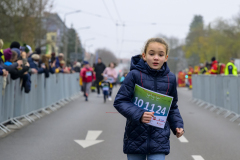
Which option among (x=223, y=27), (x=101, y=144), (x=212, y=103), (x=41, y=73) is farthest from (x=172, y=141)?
(x=223, y=27)

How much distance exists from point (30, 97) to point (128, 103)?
8305mm

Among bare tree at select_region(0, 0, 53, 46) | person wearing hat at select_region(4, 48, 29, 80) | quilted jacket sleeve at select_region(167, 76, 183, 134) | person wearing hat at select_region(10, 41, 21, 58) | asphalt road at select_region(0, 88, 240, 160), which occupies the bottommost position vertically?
asphalt road at select_region(0, 88, 240, 160)

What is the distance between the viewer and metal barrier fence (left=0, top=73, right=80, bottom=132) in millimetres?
9383

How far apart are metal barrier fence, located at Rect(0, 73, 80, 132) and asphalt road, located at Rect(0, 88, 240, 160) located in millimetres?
404

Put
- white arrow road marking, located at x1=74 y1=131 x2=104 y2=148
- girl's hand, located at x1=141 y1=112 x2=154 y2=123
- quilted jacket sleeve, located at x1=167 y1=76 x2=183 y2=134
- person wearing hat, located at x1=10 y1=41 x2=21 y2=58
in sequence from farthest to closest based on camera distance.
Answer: person wearing hat, located at x1=10 y1=41 x2=21 y2=58 < white arrow road marking, located at x1=74 y1=131 x2=104 y2=148 < quilted jacket sleeve, located at x1=167 y1=76 x2=183 y2=134 < girl's hand, located at x1=141 y1=112 x2=154 y2=123

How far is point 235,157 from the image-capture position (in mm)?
6852

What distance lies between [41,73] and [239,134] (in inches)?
241

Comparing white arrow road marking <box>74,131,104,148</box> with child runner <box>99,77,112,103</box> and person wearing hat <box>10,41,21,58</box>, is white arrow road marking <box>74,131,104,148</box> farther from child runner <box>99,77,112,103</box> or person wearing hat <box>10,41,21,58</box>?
child runner <box>99,77,112,103</box>

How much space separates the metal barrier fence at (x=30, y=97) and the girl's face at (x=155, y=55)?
5.86 metres

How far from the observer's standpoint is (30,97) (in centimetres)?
1162

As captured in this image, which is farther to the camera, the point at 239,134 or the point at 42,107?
the point at 42,107

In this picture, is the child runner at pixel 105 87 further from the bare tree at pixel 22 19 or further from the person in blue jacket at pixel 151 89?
the bare tree at pixel 22 19

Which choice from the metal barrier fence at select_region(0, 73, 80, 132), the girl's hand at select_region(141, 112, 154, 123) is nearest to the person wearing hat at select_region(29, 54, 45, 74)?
the metal barrier fence at select_region(0, 73, 80, 132)

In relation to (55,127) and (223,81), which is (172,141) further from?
(223,81)
